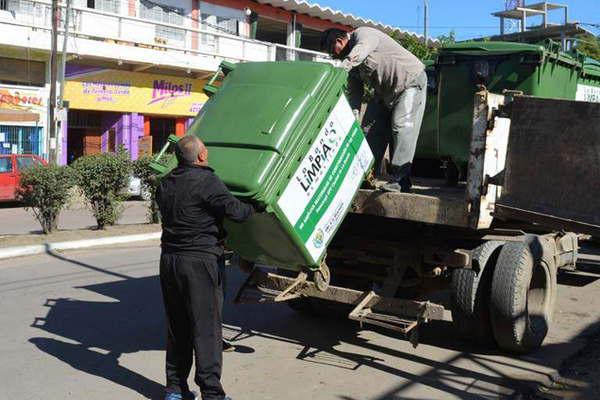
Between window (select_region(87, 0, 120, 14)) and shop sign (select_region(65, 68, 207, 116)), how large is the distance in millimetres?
2313

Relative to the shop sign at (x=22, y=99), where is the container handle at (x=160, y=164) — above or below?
below

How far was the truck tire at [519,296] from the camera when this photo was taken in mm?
5281

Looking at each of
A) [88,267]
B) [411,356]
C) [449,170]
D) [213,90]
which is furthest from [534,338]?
[88,267]

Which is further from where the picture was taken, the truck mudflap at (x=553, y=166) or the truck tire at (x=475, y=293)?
the truck tire at (x=475, y=293)

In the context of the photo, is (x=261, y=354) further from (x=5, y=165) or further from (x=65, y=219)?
(x=5, y=165)

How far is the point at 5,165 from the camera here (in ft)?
62.7

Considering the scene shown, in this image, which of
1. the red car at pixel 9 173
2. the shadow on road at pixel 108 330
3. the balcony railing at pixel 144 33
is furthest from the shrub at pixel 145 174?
the balcony railing at pixel 144 33

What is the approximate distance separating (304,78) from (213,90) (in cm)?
81

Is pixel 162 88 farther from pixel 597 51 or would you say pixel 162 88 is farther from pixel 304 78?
pixel 304 78

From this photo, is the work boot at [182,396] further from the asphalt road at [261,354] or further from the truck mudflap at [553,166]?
the truck mudflap at [553,166]

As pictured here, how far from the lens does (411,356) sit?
562cm

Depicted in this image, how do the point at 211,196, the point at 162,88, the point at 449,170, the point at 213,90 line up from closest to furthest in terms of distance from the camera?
the point at 211,196
the point at 213,90
the point at 449,170
the point at 162,88

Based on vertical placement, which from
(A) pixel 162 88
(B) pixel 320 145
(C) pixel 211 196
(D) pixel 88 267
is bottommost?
(D) pixel 88 267

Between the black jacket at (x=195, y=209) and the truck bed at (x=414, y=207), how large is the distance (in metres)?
1.40
